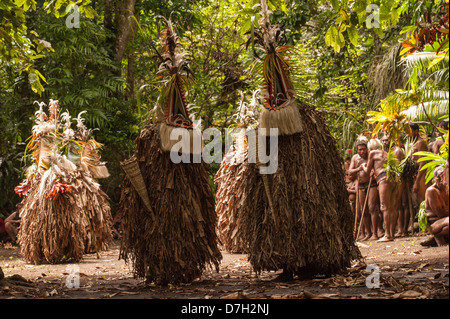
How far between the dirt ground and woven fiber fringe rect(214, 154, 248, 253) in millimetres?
1493

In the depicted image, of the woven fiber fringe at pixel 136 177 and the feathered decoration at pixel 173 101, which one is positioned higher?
the feathered decoration at pixel 173 101

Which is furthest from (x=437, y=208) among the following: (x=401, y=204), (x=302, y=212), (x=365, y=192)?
(x=365, y=192)

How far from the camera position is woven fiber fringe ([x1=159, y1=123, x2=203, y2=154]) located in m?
5.27

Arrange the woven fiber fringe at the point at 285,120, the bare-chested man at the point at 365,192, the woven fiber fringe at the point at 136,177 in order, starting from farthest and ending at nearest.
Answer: the bare-chested man at the point at 365,192, the woven fiber fringe at the point at 136,177, the woven fiber fringe at the point at 285,120

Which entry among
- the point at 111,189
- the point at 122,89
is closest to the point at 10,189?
the point at 111,189

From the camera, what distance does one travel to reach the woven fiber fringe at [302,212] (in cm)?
492

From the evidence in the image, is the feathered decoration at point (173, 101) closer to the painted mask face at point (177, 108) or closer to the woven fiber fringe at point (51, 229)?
the painted mask face at point (177, 108)

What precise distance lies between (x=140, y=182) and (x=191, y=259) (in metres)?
0.89

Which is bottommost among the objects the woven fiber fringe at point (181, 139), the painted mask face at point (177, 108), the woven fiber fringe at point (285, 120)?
the woven fiber fringe at point (181, 139)

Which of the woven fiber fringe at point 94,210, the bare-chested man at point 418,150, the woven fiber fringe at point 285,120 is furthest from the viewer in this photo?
the woven fiber fringe at point 94,210

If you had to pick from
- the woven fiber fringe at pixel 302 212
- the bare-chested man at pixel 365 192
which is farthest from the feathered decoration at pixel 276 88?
the bare-chested man at pixel 365 192

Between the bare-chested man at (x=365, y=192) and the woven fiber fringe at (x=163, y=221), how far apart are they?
5.73 metres
